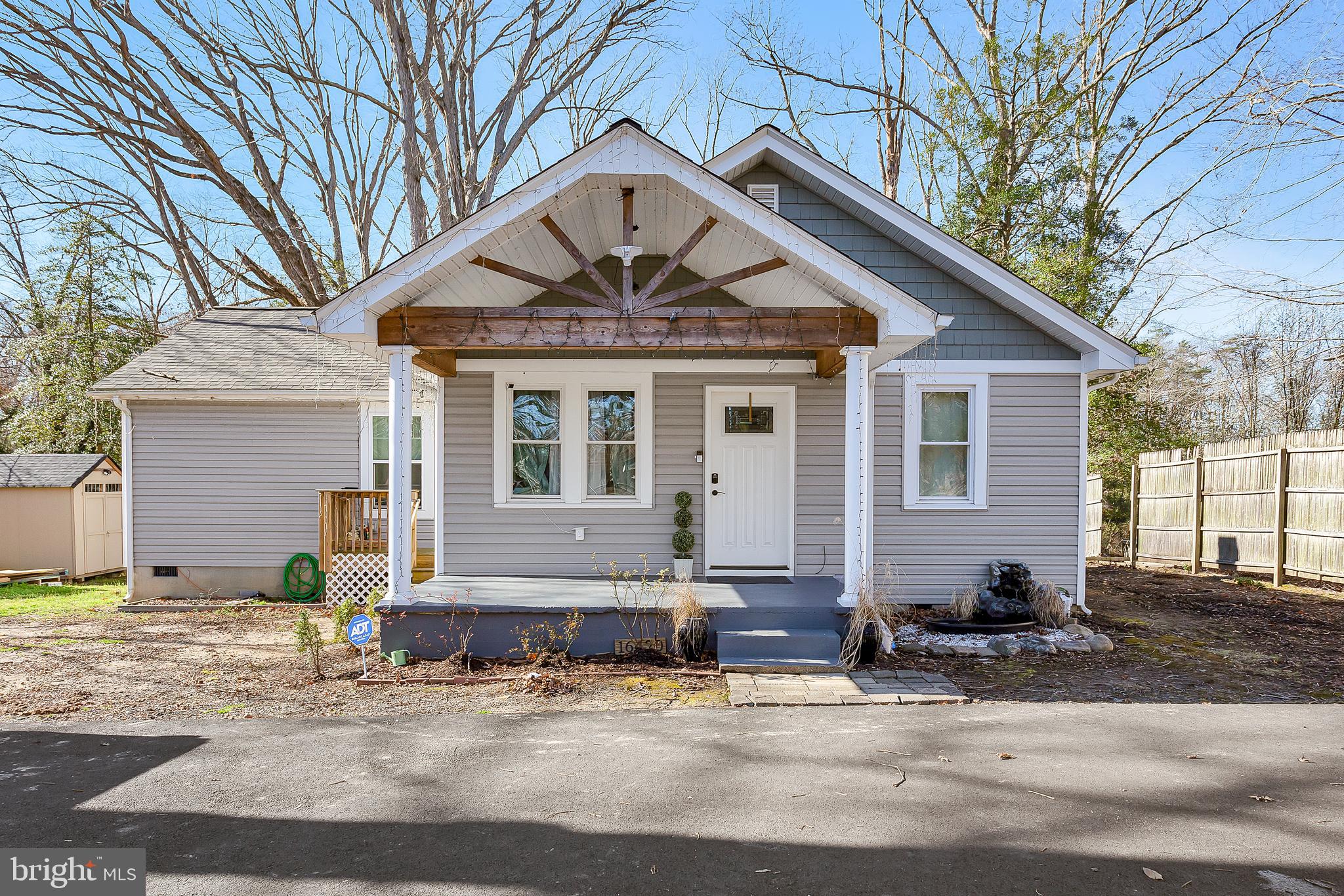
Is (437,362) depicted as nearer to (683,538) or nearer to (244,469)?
(683,538)

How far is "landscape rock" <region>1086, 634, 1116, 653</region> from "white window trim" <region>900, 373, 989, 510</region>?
1.92 m

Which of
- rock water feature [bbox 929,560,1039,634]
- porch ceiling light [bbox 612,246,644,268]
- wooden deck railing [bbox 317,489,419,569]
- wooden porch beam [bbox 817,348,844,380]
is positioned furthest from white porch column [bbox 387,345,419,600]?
rock water feature [bbox 929,560,1039,634]

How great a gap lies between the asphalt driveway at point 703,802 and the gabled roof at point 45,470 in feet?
39.2

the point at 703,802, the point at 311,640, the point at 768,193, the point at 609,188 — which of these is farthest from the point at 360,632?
the point at 768,193

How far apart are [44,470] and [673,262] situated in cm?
1483

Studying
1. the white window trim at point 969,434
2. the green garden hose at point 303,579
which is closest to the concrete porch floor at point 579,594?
the white window trim at point 969,434

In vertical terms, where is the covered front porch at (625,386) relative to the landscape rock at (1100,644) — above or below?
above

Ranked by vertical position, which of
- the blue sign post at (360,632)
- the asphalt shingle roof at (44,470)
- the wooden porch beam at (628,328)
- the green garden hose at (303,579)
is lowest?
the green garden hose at (303,579)

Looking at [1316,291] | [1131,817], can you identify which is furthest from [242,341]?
[1316,291]

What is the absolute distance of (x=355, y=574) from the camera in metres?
10.8

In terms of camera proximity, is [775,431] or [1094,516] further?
[1094,516]

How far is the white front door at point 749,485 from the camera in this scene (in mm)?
9336
